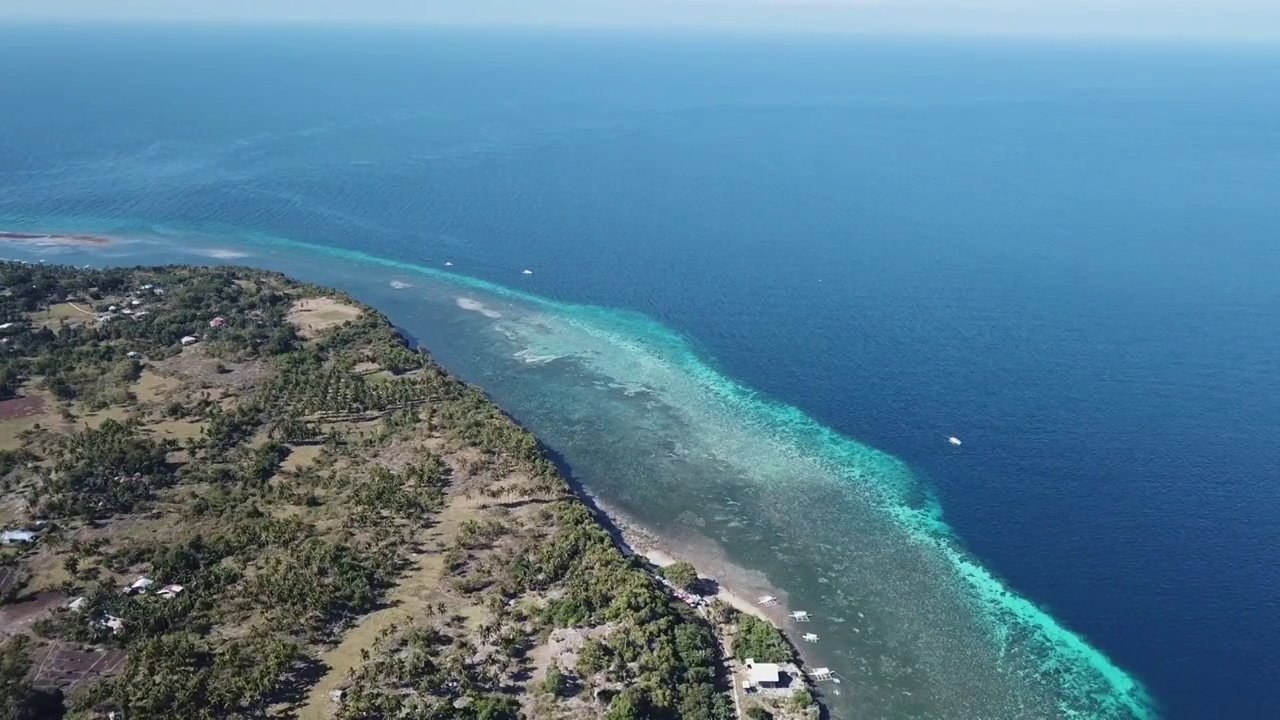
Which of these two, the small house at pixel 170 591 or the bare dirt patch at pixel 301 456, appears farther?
the bare dirt patch at pixel 301 456

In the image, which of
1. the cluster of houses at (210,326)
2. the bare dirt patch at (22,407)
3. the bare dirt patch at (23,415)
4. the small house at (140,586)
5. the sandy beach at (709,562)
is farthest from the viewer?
the cluster of houses at (210,326)

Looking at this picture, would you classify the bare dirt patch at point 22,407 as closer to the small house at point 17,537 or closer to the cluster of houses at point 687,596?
the small house at point 17,537

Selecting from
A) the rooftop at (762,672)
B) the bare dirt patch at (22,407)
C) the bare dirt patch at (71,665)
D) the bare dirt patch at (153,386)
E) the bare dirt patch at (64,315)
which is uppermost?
the bare dirt patch at (64,315)

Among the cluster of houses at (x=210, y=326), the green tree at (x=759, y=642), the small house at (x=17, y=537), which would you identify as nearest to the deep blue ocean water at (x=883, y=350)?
the green tree at (x=759, y=642)

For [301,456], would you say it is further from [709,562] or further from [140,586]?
[709,562]

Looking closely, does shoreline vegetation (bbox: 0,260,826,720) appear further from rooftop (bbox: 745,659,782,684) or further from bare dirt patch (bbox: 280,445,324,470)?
rooftop (bbox: 745,659,782,684)

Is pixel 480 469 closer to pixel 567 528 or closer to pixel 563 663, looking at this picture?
pixel 567 528

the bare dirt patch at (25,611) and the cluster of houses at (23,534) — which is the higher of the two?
the cluster of houses at (23,534)
